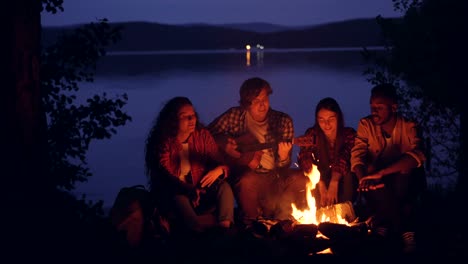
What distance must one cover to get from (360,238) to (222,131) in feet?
6.53

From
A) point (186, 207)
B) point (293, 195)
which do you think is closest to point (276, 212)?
point (293, 195)

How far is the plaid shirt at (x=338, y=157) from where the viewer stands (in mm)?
6273

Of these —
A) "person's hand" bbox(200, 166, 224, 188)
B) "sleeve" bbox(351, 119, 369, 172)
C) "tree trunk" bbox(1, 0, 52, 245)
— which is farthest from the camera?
"sleeve" bbox(351, 119, 369, 172)

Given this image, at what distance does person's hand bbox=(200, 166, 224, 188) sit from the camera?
608 cm

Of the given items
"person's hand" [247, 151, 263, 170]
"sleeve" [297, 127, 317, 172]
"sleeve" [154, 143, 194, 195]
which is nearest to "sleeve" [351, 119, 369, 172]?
"sleeve" [297, 127, 317, 172]

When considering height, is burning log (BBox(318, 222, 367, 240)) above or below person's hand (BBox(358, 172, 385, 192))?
below

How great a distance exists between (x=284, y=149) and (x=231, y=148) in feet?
1.90

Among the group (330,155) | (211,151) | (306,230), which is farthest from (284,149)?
(306,230)

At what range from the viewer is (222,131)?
667 centimetres

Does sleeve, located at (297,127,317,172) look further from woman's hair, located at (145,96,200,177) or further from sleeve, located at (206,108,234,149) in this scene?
woman's hair, located at (145,96,200,177)

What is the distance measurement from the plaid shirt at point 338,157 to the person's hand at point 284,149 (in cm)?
16

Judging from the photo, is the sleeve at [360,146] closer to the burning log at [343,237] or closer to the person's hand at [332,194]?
the person's hand at [332,194]

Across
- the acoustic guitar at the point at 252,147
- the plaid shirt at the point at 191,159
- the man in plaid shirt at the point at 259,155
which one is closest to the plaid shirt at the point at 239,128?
the man in plaid shirt at the point at 259,155

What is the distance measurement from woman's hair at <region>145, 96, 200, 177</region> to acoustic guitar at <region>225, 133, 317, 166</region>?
0.76m
